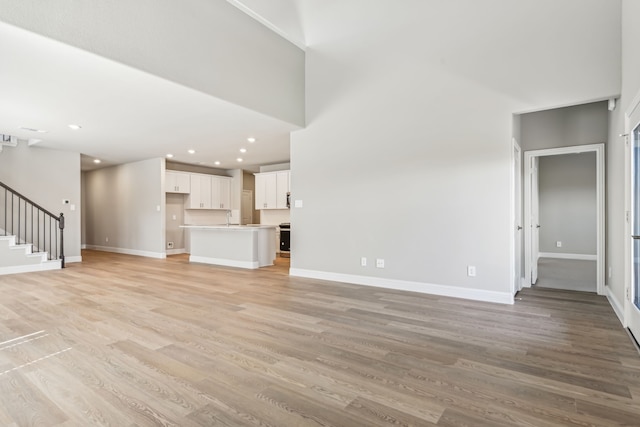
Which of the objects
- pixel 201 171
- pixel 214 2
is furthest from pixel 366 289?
pixel 201 171

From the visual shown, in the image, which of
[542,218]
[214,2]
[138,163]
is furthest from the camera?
[138,163]

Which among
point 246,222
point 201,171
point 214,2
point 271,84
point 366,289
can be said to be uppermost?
point 214,2

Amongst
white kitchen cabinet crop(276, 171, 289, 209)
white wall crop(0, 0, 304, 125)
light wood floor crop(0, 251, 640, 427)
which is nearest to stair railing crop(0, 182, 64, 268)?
light wood floor crop(0, 251, 640, 427)

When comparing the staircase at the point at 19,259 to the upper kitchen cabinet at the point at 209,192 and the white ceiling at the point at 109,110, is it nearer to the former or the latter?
the white ceiling at the point at 109,110

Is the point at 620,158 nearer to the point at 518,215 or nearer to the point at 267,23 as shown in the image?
the point at 518,215

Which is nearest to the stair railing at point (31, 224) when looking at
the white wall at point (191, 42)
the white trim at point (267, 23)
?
the white wall at point (191, 42)

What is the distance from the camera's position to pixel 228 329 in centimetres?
313

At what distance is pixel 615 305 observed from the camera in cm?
378

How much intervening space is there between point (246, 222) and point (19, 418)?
9577 millimetres

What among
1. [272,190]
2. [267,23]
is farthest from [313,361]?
[272,190]

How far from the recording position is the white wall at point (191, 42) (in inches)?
118

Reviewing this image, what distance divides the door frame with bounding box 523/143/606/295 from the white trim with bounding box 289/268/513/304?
52.4 inches

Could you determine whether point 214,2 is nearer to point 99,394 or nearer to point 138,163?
point 99,394

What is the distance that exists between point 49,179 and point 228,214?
4556mm
